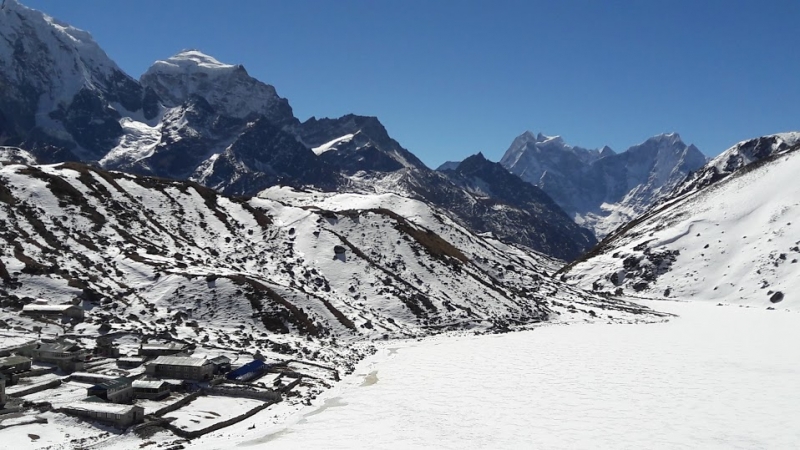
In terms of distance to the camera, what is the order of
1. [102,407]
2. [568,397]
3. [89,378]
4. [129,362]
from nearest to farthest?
1. [102,407]
2. [89,378]
3. [568,397]
4. [129,362]

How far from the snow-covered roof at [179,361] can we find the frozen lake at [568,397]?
15.9 meters

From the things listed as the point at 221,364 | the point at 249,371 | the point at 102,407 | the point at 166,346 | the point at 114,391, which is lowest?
the point at 102,407

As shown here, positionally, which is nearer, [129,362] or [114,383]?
[114,383]

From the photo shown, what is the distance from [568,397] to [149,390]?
147 feet

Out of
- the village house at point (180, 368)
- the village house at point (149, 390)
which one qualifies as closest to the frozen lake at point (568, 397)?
→ the village house at point (180, 368)

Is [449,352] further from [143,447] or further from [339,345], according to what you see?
[143,447]

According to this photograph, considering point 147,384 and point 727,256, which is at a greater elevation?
point 727,256

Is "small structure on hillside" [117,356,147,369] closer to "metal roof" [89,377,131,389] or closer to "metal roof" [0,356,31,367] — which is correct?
"metal roof" [89,377,131,389]

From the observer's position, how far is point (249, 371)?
67.0 m

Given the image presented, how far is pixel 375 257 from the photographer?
13188 cm

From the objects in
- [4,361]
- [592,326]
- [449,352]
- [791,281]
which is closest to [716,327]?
[592,326]

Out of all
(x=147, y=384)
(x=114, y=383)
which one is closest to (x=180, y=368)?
(x=147, y=384)

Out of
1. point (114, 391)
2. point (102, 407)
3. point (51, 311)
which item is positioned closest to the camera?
point (102, 407)

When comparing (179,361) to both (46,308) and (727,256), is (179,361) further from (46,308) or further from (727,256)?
(727,256)
